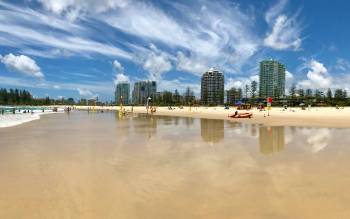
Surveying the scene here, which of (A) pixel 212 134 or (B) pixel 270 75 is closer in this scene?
(A) pixel 212 134

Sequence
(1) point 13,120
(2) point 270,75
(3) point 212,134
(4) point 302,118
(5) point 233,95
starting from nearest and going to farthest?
(3) point 212,134 < (4) point 302,118 < (1) point 13,120 < (5) point 233,95 < (2) point 270,75

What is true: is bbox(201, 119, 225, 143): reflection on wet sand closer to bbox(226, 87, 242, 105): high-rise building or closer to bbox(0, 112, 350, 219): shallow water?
bbox(0, 112, 350, 219): shallow water

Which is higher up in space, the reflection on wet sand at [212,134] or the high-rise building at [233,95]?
the high-rise building at [233,95]

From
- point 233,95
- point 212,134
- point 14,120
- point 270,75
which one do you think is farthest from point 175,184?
point 270,75

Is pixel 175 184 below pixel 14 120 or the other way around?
the other way around

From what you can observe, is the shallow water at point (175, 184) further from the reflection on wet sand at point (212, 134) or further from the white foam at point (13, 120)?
the white foam at point (13, 120)

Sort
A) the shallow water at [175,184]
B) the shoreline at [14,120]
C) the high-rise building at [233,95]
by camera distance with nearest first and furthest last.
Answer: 1. the shallow water at [175,184]
2. the shoreline at [14,120]
3. the high-rise building at [233,95]

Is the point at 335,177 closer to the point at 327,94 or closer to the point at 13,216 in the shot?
the point at 13,216

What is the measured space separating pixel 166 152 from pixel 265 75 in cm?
19384

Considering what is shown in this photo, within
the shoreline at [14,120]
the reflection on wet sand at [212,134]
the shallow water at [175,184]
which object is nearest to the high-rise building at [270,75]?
the shoreline at [14,120]

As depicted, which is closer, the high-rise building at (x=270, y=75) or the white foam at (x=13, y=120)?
the white foam at (x=13, y=120)

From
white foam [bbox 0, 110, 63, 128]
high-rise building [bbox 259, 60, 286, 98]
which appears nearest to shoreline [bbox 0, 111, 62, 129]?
white foam [bbox 0, 110, 63, 128]

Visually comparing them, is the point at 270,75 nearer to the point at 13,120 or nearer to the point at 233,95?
the point at 233,95

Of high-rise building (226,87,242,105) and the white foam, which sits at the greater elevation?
high-rise building (226,87,242,105)
